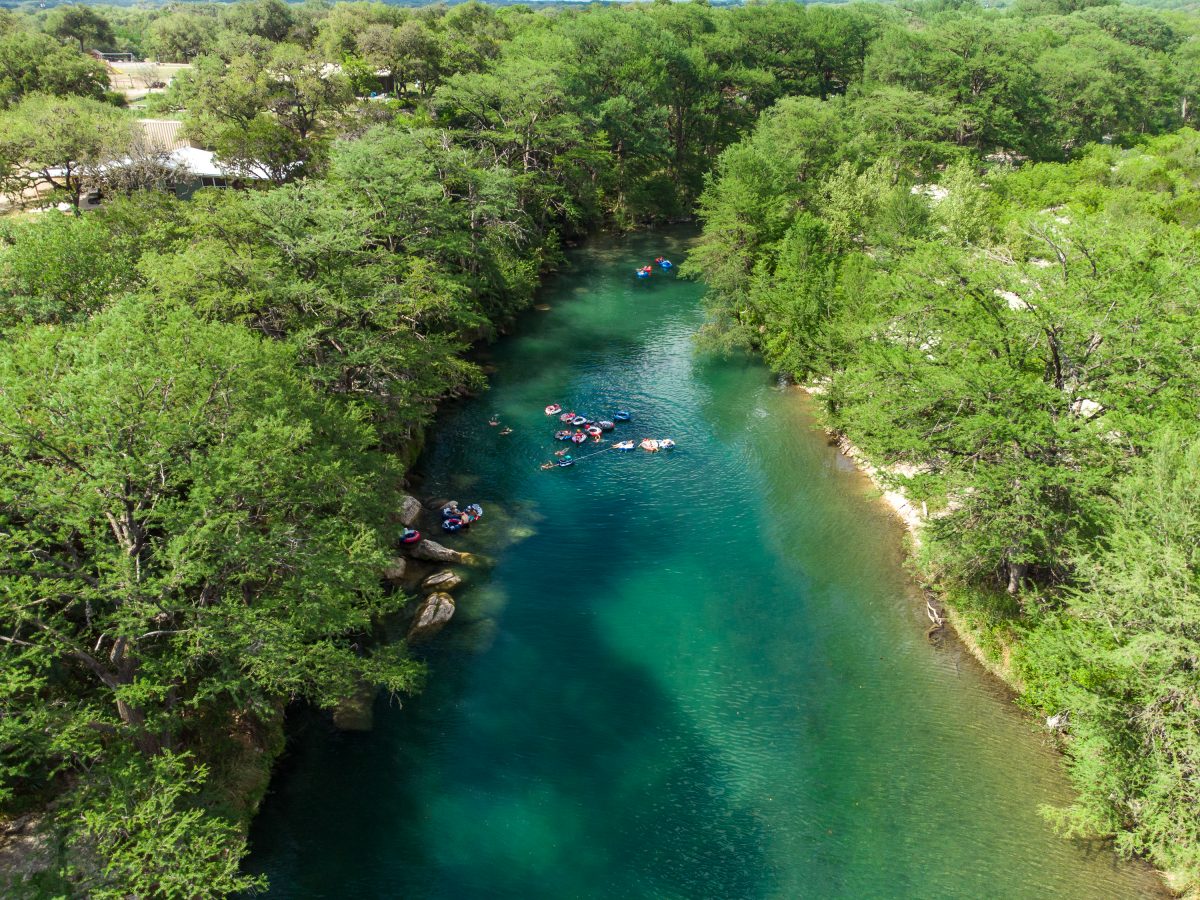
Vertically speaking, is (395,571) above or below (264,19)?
below

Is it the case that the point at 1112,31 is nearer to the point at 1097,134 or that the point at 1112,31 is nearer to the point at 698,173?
the point at 1097,134

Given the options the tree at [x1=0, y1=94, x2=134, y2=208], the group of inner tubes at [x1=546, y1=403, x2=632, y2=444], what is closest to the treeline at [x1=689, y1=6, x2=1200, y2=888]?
the group of inner tubes at [x1=546, y1=403, x2=632, y2=444]

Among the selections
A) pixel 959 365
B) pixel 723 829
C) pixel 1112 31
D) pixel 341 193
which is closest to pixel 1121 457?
pixel 959 365

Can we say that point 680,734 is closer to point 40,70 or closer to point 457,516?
point 457,516

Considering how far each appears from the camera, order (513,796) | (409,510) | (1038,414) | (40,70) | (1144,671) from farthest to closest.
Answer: (40,70)
(409,510)
(1038,414)
(513,796)
(1144,671)

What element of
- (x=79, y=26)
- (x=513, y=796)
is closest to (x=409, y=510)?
(x=513, y=796)

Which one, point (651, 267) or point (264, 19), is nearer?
point (651, 267)

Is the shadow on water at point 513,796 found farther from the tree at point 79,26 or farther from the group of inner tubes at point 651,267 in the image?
the tree at point 79,26
